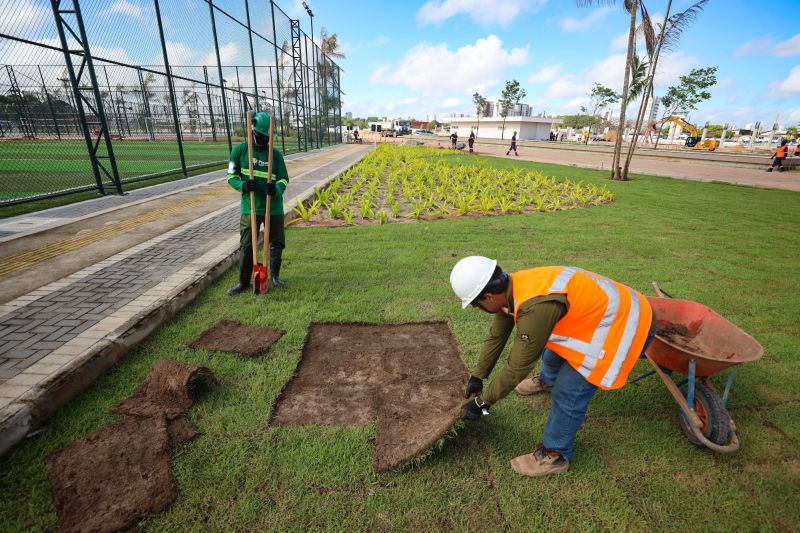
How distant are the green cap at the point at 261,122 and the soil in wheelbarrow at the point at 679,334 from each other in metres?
3.69

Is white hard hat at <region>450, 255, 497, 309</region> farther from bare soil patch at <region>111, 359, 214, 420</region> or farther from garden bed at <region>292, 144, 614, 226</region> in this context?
garden bed at <region>292, 144, 614, 226</region>

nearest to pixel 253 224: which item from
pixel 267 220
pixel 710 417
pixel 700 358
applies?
pixel 267 220

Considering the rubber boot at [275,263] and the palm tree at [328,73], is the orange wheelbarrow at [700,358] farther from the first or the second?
the palm tree at [328,73]

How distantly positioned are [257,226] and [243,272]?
0.51 metres

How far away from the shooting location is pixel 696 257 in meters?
5.52

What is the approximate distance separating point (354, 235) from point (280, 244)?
2216 millimetres

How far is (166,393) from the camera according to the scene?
95.7 inches

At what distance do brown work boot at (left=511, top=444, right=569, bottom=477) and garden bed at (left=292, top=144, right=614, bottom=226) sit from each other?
5429 mm

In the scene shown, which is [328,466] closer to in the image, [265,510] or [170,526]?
[265,510]

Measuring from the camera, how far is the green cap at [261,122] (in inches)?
142

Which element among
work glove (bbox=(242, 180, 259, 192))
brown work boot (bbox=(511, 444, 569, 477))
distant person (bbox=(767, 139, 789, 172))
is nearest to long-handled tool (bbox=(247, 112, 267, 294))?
work glove (bbox=(242, 180, 259, 192))

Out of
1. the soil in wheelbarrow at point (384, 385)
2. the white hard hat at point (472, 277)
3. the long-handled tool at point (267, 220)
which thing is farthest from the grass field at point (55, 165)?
the white hard hat at point (472, 277)

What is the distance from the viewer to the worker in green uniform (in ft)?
12.0

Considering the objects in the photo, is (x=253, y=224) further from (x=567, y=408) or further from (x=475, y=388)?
(x=567, y=408)
